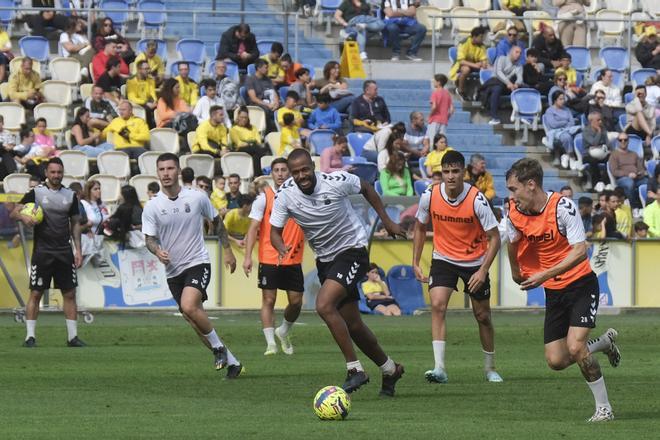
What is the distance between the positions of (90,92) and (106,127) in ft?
5.52

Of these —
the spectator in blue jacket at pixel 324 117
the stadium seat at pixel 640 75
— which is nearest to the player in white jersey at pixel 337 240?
the spectator in blue jacket at pixel 324 117

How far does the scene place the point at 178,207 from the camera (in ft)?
53.2

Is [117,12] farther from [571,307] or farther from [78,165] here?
[571,307]

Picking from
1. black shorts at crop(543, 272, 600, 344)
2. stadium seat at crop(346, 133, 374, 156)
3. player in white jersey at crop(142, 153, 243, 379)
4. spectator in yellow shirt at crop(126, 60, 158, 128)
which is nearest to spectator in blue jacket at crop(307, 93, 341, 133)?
stadium seat at crop(346, 133, 374, 156)

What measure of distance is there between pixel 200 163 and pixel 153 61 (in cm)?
321

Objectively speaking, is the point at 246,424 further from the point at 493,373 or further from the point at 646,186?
the point at 646,186

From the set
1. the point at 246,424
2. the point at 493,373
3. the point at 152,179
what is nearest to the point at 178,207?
the point at 493,373

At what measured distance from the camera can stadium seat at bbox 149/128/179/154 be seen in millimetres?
29859

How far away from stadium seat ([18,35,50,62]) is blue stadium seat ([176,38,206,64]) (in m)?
2.96

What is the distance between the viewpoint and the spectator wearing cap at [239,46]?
32.8 meters

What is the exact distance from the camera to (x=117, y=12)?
3362 centimetres

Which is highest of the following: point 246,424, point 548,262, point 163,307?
point 548,262

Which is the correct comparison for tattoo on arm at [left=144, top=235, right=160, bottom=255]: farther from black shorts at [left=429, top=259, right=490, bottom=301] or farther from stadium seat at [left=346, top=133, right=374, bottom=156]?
stadium seat at [left=346, top=133, right=374, bottom=156]

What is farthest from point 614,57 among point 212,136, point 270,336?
point 270,336
